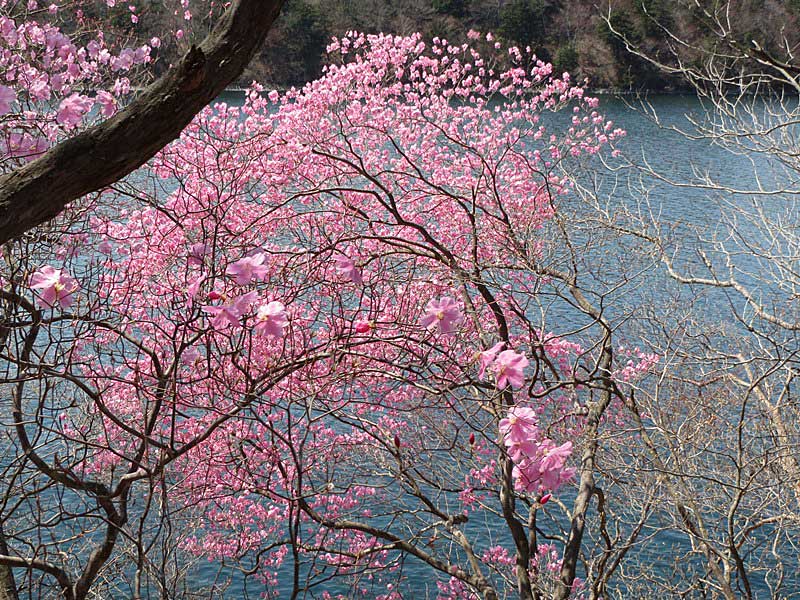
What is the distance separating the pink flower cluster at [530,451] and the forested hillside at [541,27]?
25.8 m

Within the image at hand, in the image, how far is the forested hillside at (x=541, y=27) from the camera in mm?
29406

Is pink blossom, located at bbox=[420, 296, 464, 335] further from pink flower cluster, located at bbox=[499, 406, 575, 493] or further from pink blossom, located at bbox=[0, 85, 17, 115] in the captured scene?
pink blossom, located at bbox=[0, 85, 17, 115]

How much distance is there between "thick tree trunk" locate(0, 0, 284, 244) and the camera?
189 centimetres

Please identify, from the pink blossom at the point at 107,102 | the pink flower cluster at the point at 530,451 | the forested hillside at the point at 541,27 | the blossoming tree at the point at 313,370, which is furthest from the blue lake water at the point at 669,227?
the forested hillside at the point at 541,27

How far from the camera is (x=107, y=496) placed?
304 centimetres

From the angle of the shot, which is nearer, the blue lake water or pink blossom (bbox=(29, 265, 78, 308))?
pink blossom (bbox=(29, 265, 78, 308))

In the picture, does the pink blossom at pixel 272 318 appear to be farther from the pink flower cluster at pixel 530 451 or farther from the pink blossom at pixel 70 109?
the pink blossom at pixel 70 109

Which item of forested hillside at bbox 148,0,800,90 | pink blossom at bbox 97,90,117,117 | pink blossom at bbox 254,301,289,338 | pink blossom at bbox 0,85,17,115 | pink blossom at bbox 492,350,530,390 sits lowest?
pink blossom at bbox 492,350,530,390

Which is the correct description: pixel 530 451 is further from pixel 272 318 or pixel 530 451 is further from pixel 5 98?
pixel 5 98

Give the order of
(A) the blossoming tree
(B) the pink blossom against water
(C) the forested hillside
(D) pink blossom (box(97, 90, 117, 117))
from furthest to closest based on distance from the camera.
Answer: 1. (C) the forested hillside
2. (D) pink blossom (box(97, 90, 117, 117))
3. (A) the blossoming tree
4. (B) the pink blossom against water

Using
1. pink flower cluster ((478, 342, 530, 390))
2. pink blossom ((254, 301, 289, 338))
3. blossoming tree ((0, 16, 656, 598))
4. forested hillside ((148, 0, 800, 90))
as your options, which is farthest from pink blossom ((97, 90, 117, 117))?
forested hillside ((148, 0, 800, 90))

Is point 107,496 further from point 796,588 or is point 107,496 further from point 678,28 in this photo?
point 678,28

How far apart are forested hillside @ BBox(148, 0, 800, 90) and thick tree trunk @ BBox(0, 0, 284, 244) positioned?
26.4 metres

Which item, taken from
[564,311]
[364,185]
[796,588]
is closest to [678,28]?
[564,311]
